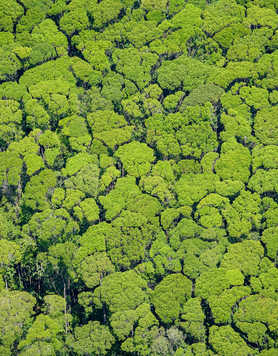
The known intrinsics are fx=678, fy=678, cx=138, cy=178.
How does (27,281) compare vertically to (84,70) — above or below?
below

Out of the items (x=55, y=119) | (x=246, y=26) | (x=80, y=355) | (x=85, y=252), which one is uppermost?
(x=246, y=26)

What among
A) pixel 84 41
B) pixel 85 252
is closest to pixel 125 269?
pixel 85 252

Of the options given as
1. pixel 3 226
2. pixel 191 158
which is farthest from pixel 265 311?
pixel 3 226

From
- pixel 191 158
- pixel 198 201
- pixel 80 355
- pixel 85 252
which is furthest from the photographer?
pixel 191 158

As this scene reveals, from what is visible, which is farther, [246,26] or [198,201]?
[246,26]

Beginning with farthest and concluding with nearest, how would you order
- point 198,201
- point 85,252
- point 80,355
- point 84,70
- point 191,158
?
point 84,70 < point 191,158 < point 198,201 < point 85,252 < point 80,355

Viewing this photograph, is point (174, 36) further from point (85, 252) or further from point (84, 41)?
point (85, 252)
